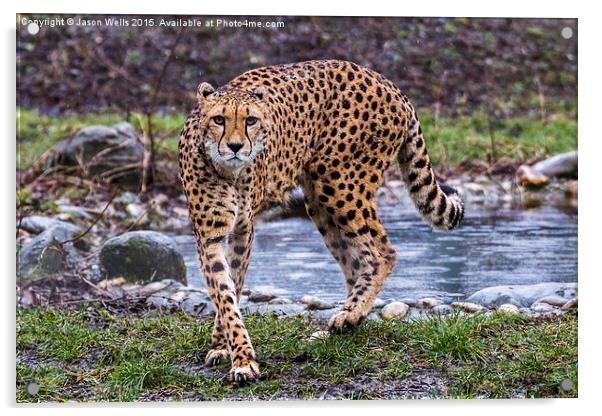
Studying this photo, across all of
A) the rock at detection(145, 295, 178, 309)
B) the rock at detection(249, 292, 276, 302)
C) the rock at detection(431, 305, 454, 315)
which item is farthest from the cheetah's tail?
the rock at detection(145, 295, 178, 309)

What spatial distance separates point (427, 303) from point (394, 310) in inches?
7.4

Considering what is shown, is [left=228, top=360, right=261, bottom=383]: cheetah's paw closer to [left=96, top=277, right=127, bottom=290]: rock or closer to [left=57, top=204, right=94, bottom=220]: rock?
[left=96, top=277, right=127, bottom=290]: rock

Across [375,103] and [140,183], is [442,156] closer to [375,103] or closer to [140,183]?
[375,103]

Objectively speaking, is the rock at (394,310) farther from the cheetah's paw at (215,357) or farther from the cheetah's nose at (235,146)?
the cheetah's nose at (235,146)

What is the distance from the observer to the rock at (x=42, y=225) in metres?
6.88

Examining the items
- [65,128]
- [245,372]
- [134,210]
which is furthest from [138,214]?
[245,372]

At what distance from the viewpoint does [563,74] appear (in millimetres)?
6531

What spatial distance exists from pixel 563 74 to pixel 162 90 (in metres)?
2.18

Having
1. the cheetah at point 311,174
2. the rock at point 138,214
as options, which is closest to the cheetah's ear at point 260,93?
the cheetah at point 311,174

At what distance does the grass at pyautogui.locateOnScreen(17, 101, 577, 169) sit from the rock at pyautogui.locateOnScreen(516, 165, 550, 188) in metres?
0.08

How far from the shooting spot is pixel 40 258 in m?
6.46

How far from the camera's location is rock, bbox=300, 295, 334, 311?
6.43 m

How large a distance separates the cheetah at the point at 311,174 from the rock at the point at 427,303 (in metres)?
0.42
